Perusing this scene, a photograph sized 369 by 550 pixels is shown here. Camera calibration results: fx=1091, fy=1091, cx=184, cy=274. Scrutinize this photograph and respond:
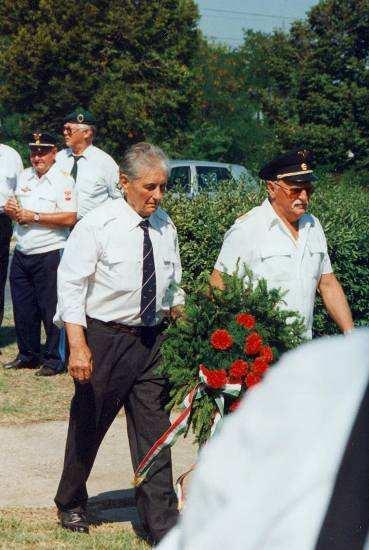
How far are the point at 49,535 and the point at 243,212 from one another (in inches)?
133

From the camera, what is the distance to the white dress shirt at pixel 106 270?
5.03 metres

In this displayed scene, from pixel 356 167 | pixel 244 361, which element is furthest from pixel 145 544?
pixel 356 167

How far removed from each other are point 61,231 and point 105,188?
1.65 feet

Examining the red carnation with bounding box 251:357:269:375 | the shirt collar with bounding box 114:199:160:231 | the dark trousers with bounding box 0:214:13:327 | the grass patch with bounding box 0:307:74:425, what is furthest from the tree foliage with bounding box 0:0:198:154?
the red carnation with bounding box 251:357:269:375

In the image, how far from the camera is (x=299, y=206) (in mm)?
5352

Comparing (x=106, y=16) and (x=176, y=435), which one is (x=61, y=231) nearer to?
(x=176, y=435)

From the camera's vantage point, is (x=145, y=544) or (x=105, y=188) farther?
(x=105, y=188)

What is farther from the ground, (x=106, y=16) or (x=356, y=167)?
(x=106, y=16)

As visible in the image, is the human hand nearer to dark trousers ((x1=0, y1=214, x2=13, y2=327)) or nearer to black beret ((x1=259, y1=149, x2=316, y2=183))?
black beret ((x1=259, y1=149, x2=316, y2=183))

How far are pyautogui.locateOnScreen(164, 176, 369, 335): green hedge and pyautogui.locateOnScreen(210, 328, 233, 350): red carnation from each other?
3179mm

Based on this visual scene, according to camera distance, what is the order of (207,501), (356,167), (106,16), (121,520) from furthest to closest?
(106,16) < (356,167) < (121,520) < (207,501)

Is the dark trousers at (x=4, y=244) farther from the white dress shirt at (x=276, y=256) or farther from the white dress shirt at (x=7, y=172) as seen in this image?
the white dress shirt at (x=276, y=256)

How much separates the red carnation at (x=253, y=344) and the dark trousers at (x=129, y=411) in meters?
0.77

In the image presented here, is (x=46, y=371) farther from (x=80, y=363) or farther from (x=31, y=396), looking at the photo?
(x=80, y=363)
